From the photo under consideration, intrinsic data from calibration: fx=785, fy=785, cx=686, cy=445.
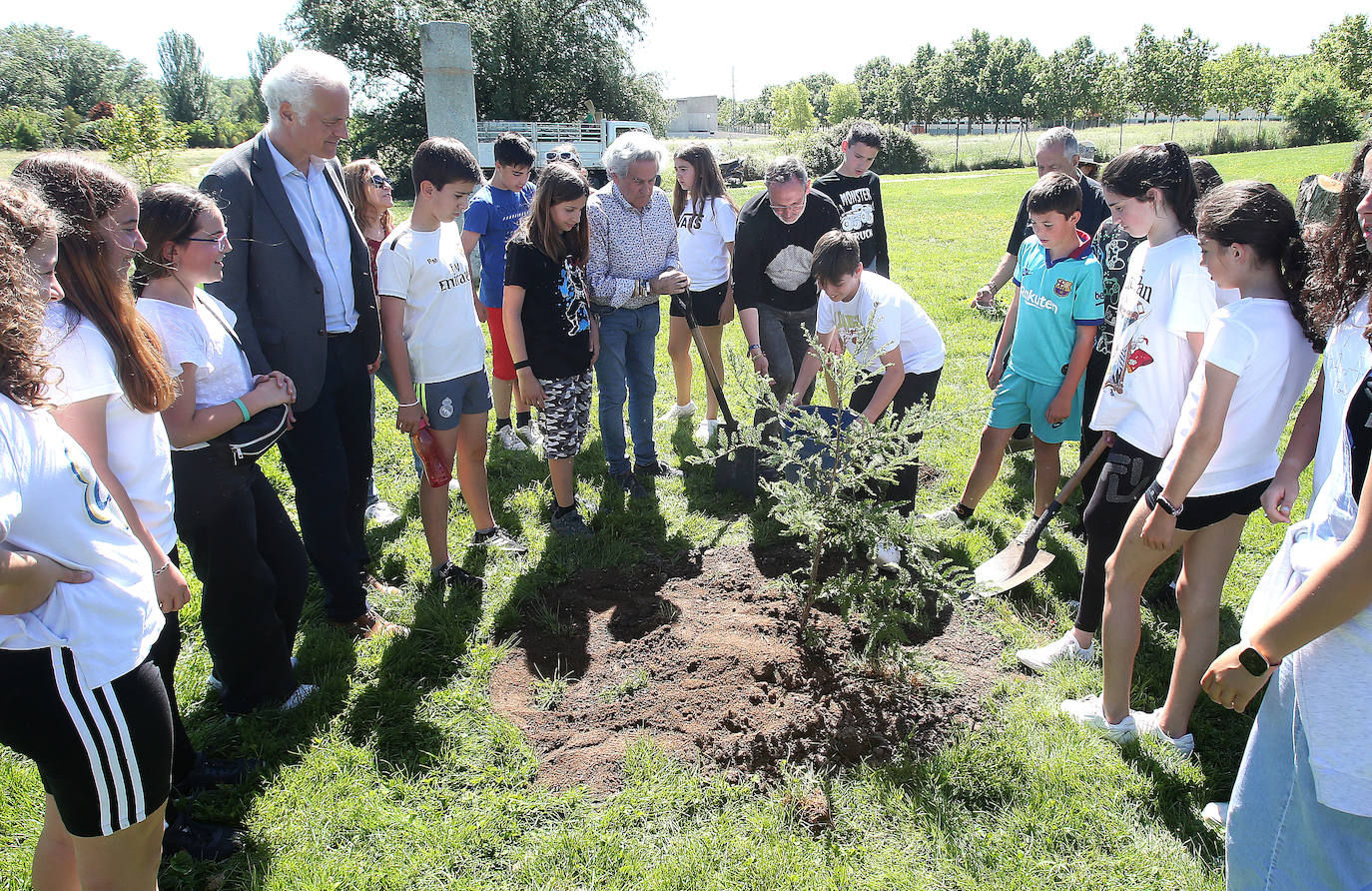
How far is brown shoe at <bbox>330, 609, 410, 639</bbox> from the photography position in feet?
11.5

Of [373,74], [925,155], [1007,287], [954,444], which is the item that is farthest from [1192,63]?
[954,444]

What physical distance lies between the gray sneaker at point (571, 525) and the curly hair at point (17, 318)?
288cm

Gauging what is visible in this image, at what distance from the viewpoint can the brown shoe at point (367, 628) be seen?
3.52 metres

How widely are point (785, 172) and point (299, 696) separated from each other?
370cm

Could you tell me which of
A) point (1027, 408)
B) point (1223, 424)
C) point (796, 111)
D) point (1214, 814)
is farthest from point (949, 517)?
point (796, 111)

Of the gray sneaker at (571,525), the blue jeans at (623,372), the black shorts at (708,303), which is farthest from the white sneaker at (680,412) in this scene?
the gray sneaker at (571,525)

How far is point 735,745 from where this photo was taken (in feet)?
9.27

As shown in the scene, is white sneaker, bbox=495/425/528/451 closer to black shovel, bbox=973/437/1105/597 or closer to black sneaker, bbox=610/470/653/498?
black sneaker, bbox=610/470/653/498

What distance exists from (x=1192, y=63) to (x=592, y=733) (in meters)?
58.7

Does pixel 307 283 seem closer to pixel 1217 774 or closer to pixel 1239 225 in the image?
pixel 1239 225

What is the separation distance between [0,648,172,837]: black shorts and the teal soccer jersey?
3.79 metres

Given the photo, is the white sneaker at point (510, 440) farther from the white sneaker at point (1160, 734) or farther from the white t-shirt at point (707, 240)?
the white sneaker at point (1160, 734)

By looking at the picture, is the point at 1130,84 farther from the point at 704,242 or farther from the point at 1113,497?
the point at 1113,497

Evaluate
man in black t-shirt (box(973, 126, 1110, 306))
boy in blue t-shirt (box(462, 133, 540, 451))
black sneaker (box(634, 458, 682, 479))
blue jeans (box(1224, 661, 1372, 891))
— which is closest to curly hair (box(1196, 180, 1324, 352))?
blue jeans (box(1224, 661, 1372, 891))
